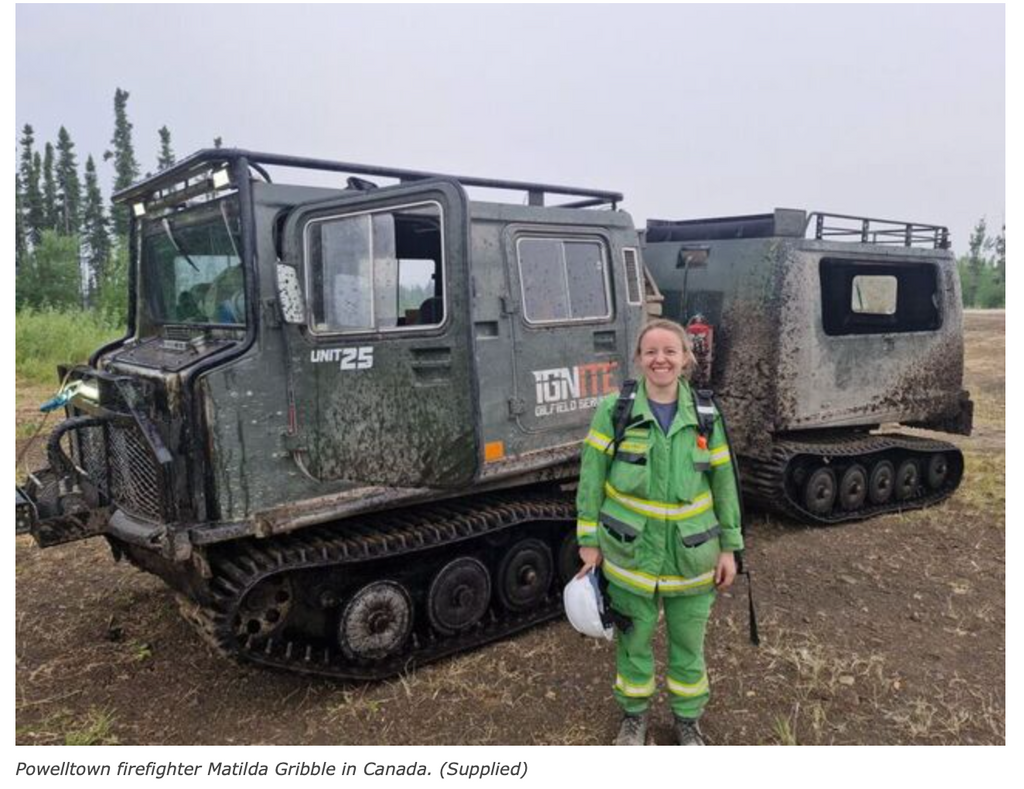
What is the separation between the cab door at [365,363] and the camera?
3986 mm

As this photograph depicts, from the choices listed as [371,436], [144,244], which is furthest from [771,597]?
[144,244]

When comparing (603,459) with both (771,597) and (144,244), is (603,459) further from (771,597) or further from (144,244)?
(144,244)

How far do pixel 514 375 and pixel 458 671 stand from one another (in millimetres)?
1702

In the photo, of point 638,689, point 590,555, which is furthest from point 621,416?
point 638,689

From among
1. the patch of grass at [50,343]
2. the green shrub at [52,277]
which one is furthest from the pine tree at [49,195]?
A: the patch of grass at [50,343]

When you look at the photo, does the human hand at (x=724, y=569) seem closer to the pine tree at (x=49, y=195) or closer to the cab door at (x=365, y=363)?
the cab door at (x=365, y=363)

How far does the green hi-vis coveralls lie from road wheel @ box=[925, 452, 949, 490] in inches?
220

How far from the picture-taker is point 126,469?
4336mm

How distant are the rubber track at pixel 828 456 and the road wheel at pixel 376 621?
3.70m

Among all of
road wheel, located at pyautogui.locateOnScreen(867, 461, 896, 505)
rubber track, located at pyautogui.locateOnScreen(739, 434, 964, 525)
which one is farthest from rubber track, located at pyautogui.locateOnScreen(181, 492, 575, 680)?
road wheel, located at pyautogui.locateOnScreen(867, 461, 896, 505)

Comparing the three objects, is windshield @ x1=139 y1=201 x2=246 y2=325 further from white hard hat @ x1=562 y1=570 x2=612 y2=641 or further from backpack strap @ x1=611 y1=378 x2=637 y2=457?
white hard hat @ x1=562 y1=570 x2=612 y2=641

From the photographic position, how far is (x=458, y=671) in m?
4.45

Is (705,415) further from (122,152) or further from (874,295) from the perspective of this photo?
(122,152)

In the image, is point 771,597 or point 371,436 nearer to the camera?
point 371,436
